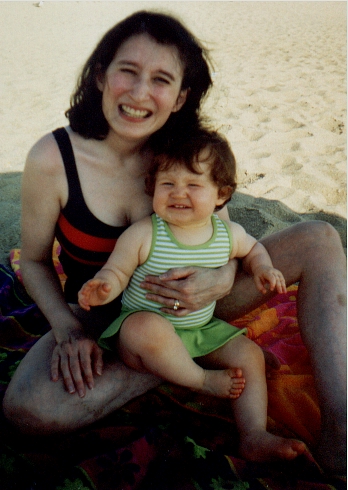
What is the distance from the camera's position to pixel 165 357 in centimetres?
161

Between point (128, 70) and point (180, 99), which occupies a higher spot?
point (128, 70)

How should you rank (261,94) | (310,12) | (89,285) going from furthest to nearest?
(310,12), (261,94), (89,285)

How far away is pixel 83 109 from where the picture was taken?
1.96 metres

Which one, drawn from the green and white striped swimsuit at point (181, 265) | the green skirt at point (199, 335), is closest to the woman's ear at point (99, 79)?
the green and white striped swimsuit at point (181, 265)

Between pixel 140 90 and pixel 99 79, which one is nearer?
pixel 140 90

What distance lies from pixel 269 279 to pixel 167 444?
696 millimetres

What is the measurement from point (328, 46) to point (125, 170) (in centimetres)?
851

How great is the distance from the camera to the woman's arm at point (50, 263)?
5.43 feet

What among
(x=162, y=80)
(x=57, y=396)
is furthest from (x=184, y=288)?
(x=162, y=80)

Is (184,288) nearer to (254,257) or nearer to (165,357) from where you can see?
(165,357)

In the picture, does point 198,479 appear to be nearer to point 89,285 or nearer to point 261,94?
point 89,285

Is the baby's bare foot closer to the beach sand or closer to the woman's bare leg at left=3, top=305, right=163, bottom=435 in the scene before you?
the woman's bare leg at left=3, top=305, right=163, bottom=435

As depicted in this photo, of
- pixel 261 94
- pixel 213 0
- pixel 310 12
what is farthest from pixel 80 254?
pixel 213 0

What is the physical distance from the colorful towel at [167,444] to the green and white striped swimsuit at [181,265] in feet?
0.86
